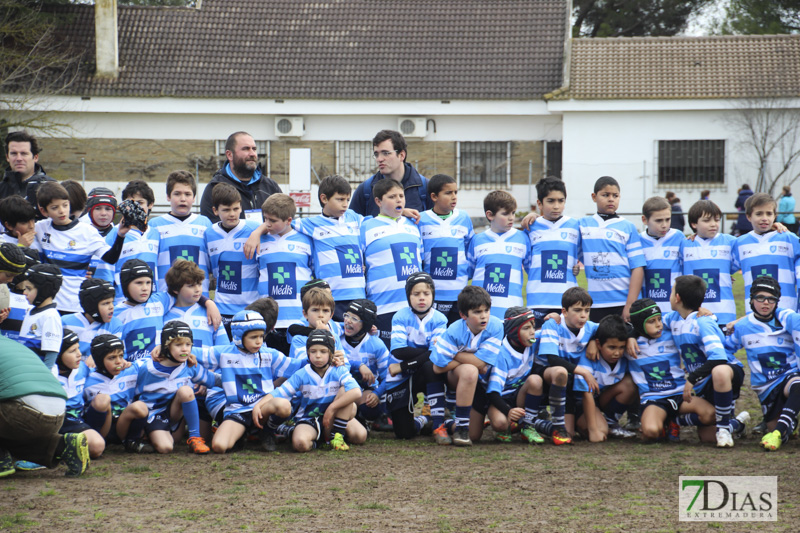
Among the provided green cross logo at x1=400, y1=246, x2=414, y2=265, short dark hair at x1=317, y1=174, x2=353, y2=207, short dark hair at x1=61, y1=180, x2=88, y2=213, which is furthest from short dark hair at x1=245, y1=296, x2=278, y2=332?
short dark hair at x1=61, y1=180, x2=88, y2=213

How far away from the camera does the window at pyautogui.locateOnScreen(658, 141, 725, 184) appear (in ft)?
100

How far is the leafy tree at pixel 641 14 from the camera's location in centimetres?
4003

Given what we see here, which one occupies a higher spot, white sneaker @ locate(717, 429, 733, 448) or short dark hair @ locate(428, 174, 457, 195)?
short dark hair @ locate(428, 174, 457, 195)

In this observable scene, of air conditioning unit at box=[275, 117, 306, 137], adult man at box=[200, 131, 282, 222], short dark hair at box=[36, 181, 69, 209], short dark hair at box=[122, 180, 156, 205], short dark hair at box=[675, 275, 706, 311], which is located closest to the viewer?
short dark hair at box=[675, 275, 706, 311]

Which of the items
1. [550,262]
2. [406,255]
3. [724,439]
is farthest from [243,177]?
[724,439]

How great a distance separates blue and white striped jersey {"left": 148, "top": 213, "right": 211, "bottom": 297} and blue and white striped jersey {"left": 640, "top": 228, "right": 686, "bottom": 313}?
3767 millimetres

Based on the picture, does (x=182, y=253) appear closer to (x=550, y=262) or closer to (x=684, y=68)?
(x=550, y=262)

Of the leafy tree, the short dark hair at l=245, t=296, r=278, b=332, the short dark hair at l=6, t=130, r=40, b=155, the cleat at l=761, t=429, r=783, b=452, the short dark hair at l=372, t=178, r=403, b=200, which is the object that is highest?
the leafy tree

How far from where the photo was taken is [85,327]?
21.9 feet

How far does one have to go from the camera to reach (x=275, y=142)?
→ 31.4m

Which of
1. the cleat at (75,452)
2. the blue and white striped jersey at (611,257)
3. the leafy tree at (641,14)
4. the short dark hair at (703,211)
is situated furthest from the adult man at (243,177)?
the leafy tree at (641,14)

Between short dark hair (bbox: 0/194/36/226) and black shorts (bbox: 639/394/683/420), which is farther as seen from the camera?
short dark hair (bbox: 0/194/36/226)

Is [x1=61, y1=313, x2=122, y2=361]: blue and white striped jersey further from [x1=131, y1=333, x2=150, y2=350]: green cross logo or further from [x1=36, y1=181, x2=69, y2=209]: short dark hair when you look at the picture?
[x1=36, y1=181, x2=69, y2=209]: short dark hair

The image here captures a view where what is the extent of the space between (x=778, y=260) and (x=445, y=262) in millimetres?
2806
